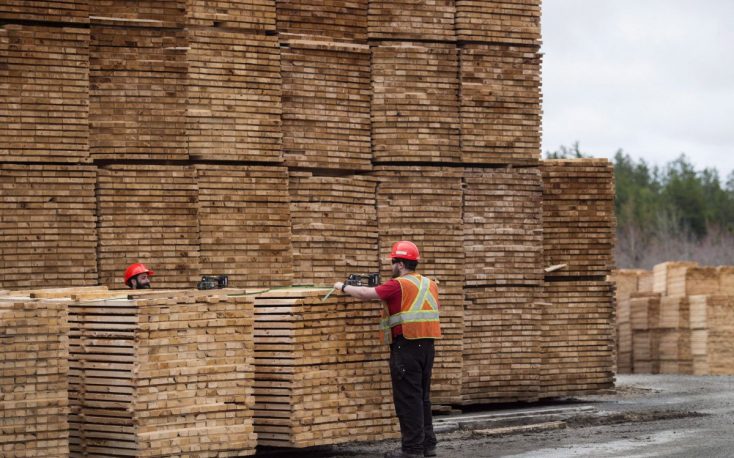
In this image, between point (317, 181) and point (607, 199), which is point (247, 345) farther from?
point (607, 199)

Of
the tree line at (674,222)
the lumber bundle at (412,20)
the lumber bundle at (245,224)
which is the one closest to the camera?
the lumber bundle at (245,224)

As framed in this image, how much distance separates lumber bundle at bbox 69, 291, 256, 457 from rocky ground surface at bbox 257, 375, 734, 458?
3.76 feet

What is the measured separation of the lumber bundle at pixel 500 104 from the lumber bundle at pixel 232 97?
2.28m

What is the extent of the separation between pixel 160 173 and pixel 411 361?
3792 millimetres

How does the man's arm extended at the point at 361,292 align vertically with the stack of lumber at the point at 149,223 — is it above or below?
below

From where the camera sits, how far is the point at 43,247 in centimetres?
1220

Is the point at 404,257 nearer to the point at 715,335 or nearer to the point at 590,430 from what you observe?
the point at 590,430

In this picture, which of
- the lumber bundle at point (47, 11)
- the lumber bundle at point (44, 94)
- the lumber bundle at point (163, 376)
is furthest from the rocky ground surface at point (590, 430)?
the lumber bundle at point (47, 11)

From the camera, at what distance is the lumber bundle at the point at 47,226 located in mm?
12125

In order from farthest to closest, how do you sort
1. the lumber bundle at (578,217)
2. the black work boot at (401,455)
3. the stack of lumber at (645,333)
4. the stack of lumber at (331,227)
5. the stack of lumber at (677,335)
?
the stack of lumber at (645,333), the stack of lumber at (677,335), the lumber bundle at (578,217), the stack of lumber at (331,227), the black work boot at (401,455)

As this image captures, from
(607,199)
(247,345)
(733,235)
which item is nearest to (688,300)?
(607,199)

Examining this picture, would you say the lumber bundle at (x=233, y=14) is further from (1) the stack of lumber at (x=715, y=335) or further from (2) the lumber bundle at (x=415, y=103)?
(1) the stack of lumber at (x=715, y=335)

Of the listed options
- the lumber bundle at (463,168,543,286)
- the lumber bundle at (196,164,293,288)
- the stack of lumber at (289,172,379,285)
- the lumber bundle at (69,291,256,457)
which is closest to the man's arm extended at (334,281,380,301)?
the lumber bundle at (69,291,256,457)

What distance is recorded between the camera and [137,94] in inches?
499
